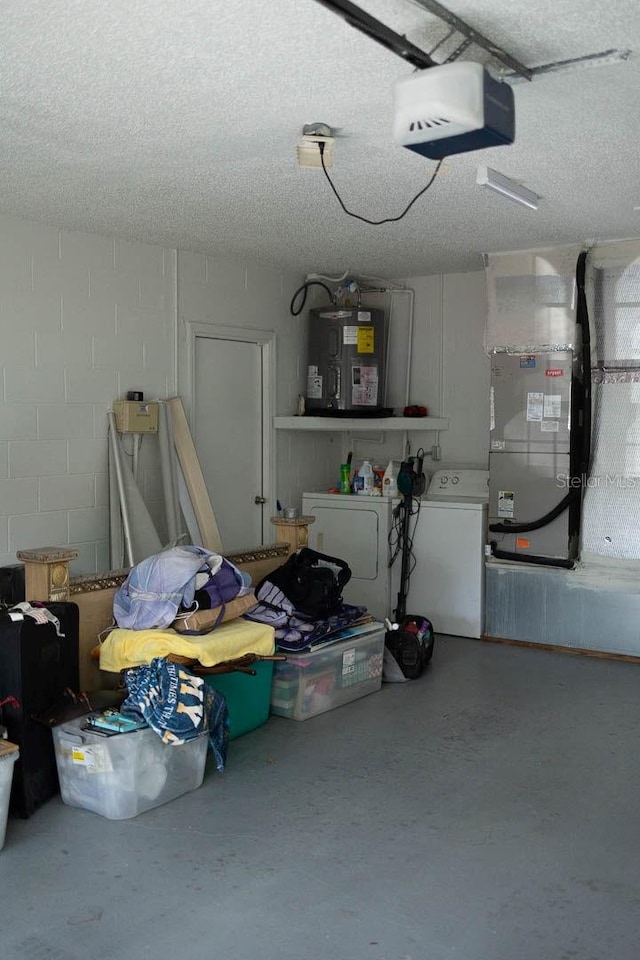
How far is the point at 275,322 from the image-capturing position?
6.49 meters

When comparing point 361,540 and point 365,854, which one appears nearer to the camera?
point 365,854

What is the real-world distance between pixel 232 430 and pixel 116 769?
318cm

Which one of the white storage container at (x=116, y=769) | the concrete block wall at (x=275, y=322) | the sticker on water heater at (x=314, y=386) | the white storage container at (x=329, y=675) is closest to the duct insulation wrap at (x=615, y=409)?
→ the white storage container at (x=329, y=675)

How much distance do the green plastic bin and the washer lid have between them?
238 cm

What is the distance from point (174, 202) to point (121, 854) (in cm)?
306

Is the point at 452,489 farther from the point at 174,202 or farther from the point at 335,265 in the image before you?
the point at 174,202

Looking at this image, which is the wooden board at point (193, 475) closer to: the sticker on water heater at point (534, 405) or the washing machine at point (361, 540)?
the washing machine at point (361, 540)

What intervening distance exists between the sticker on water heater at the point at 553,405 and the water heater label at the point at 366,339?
1391 mm

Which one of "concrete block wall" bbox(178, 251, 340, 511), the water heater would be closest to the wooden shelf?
the water heater

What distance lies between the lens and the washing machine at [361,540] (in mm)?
6203

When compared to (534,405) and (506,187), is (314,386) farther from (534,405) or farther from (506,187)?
(506,187)

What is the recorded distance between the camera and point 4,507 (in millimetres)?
4785

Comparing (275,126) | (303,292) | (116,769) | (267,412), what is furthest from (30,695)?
(303,292)

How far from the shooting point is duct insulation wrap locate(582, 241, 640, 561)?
213 inches
